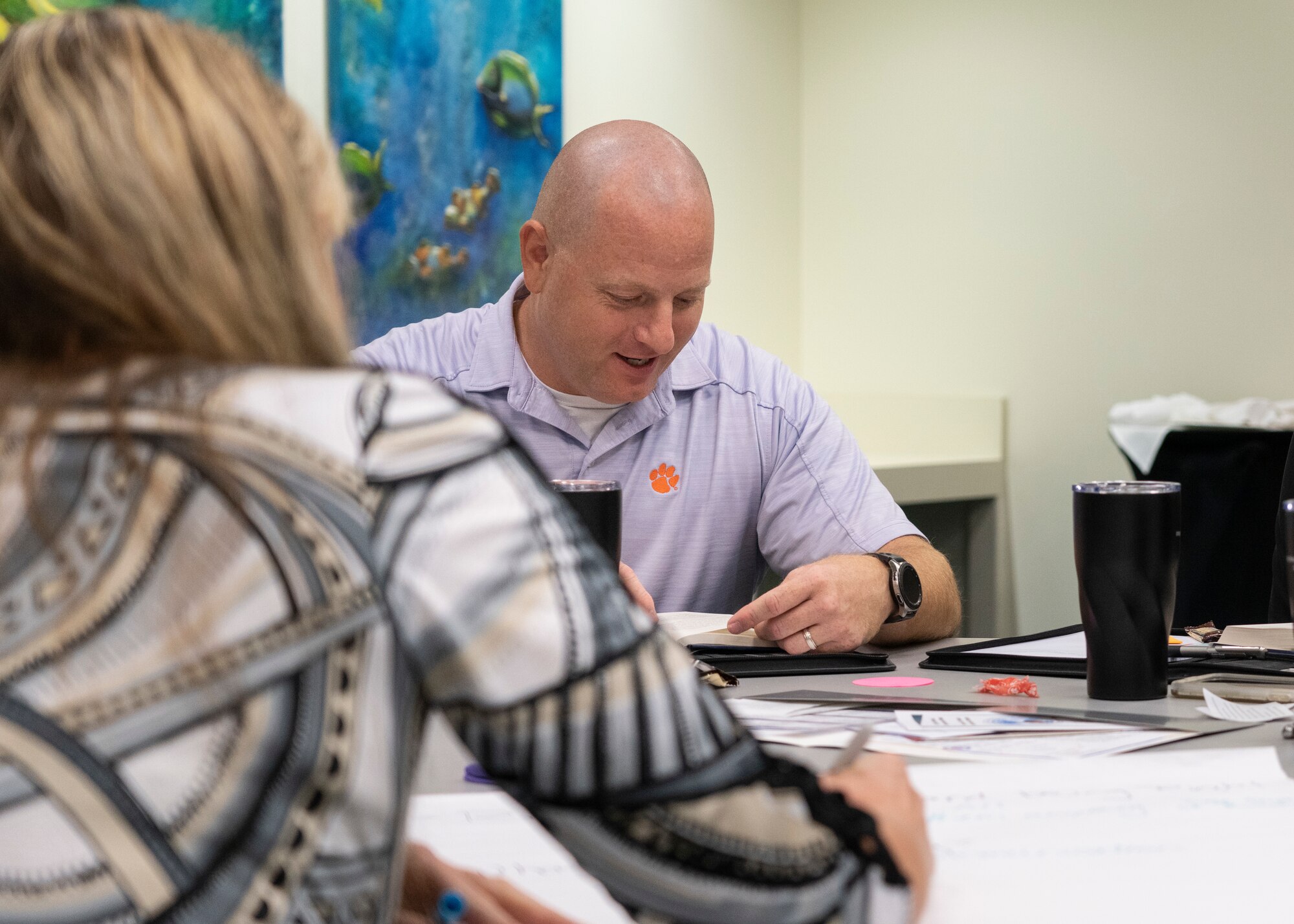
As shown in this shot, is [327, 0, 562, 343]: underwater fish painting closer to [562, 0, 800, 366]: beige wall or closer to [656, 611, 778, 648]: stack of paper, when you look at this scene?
[562, 0, 800, 366]: beige wall

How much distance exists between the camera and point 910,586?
1485 millimetres

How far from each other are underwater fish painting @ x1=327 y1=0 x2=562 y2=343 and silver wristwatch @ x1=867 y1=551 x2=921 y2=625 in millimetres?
1814

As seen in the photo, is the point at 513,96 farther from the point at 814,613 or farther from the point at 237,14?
the point at 814,613

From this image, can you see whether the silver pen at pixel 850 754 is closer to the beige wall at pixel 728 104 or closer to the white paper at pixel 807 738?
the white paper at pixel 807 738

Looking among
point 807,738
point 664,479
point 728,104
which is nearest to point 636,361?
point 664,479

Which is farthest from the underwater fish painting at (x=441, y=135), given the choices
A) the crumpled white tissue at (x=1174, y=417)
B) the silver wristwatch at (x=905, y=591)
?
the silver wristwatch at (x=905, y=591)

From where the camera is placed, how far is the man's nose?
5.94 feet

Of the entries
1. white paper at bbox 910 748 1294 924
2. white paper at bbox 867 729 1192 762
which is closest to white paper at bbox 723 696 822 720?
white paper at bbox 867 729 1192 762

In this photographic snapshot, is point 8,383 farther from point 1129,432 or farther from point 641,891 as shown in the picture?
point 1129,432

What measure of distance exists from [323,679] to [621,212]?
54.3 inches

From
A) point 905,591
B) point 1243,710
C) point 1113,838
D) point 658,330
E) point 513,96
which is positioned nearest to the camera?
point 1113,838

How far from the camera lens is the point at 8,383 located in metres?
0.54

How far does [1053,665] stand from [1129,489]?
0.24 m

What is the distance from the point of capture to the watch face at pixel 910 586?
148cm
